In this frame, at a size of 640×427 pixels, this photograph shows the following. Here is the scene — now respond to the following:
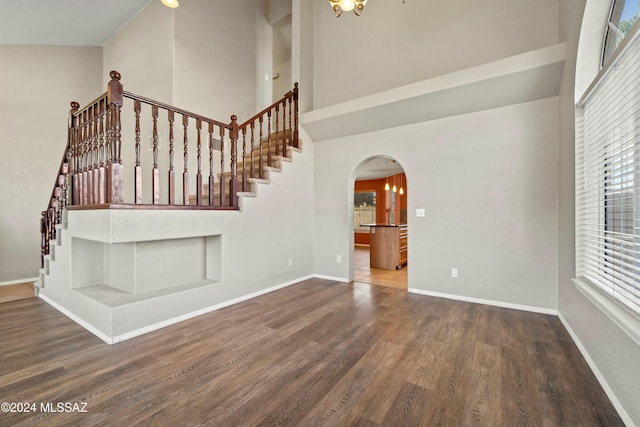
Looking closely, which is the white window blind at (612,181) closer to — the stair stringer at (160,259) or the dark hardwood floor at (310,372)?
the dark hardwood floor at (310,372)

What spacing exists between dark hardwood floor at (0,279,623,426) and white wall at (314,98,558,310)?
54cm

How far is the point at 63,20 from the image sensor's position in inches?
181

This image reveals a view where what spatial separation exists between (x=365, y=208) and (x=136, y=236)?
892 cm

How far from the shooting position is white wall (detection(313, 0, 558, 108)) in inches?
133

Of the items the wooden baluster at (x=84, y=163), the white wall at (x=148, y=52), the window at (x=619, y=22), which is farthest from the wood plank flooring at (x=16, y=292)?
the window at (x=619, y=22)

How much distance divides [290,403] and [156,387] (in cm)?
93

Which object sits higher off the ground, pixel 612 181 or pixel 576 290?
pixel 612 181

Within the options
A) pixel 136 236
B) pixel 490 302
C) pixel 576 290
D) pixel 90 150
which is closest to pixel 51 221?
pixel 90 150

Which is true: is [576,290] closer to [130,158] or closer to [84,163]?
[84,163]

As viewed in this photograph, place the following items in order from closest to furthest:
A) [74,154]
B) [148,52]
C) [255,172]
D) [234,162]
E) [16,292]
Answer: [74,154]
[234,162]
[16,292]
[255,172]
[148,52]

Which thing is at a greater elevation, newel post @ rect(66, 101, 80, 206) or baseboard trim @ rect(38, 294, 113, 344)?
newel post @ rect(66, 101, 80, 206)

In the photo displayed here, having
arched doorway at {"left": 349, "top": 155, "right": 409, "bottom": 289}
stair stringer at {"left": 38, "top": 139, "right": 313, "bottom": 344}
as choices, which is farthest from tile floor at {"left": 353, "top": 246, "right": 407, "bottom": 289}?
stair stringer at {"left": 38, "top": 139, "right": 313, "bottom": 344}

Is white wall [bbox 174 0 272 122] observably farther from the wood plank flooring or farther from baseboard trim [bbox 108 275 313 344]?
the wood plank flooring

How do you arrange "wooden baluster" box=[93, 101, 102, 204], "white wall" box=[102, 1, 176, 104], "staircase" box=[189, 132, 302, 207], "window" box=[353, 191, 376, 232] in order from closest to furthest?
"wooden baluster" box=[93, 101, 102, 204], "staircase" box=[189, 132, 302, 207], "white wall" box=[102, 1, 176, 104], "window" box=[353, 191, 376, 232]
